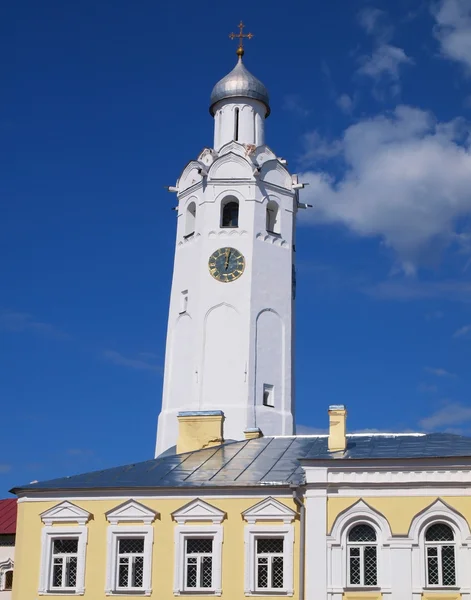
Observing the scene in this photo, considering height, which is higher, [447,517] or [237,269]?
[237,269]

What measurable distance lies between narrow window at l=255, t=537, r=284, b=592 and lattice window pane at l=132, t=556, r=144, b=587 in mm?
3076

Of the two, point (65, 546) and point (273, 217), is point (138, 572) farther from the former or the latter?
point (273, 217)

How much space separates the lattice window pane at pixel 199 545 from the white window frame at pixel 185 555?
114 mm

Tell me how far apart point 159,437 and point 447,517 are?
24004 millimetres

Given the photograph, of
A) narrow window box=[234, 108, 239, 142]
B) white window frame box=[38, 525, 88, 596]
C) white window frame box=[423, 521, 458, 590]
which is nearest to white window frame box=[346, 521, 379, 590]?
white window frame box=[423, 521, 458, 590]

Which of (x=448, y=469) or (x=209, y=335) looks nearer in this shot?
(x=448, y=469)

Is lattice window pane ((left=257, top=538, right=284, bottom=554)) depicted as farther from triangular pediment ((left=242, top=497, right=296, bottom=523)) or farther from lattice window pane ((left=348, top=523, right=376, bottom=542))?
lattice window pane ((left=348, top=523, right=376, bottom=542))

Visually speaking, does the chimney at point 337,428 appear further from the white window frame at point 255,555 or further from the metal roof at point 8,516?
the metal roof at point 8,516

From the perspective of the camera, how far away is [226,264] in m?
50.3

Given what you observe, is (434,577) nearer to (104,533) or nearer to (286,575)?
(286,575)

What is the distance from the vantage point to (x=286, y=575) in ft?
90.1

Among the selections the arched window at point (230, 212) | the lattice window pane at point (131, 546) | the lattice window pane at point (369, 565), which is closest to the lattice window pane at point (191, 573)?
the lattice window pane at point (131, 546)

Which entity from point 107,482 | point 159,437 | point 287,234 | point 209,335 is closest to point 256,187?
point 287,234

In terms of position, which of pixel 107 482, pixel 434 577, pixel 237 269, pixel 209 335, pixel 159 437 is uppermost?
pixel 237 269
